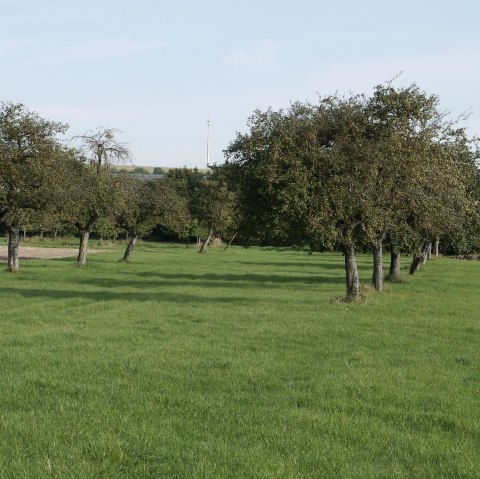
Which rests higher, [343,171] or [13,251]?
[343,171]

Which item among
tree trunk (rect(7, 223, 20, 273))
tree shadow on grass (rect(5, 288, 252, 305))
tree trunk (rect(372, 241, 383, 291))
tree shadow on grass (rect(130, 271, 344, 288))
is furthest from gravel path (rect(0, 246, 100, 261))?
tree trunk (rect(372, 241, 383, 291))

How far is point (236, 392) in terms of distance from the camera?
1152 cm

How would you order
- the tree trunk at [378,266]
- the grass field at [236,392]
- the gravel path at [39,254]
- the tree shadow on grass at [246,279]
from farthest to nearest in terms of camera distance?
the gravel path at [39,254]
the tree shadow on grass at [246,279]
the tree trunk at [378,266]
the grass field at [236,392]

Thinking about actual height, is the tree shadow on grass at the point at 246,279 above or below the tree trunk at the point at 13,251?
below

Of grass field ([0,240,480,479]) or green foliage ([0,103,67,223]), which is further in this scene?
green foliage ([0,103,67,223])

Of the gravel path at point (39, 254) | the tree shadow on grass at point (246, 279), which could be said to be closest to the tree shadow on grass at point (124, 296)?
the tree shadow on grass at point (246, 279)

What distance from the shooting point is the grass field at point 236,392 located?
26.0 ft

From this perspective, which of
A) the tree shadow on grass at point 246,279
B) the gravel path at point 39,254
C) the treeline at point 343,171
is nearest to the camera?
the treeline at point 343,171

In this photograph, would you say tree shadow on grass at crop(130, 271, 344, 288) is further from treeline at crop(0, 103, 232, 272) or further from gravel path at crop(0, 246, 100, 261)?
gravel path at crop(0, 246, 100, 261)

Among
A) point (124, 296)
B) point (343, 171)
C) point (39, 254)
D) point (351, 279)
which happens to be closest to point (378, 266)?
point (351, 279)

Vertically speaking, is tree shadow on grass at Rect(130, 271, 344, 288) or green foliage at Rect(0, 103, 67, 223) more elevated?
green foliage at Rect(0, 103, 67, 223)

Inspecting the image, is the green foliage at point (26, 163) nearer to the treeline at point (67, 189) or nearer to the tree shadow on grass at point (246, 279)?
the treeline at point (67, 189)

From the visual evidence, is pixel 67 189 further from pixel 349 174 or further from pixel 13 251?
pixel 349 174

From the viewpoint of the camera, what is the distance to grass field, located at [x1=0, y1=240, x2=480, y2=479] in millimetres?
7934
